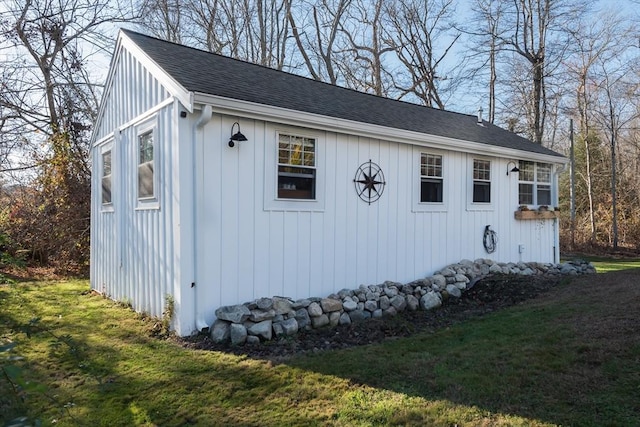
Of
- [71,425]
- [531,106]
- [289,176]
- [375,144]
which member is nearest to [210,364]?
[71,425]

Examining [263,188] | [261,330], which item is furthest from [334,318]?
[263,188]

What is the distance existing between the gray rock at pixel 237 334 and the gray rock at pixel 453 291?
3668 mm

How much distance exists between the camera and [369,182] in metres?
6.88

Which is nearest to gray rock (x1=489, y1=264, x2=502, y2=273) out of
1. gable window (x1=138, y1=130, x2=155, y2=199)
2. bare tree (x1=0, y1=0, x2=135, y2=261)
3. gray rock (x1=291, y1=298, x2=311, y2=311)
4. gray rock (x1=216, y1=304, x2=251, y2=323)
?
gray rock (x1=291, y1=298, x2=311, y2=311)

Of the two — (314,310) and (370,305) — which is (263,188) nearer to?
(314,310)

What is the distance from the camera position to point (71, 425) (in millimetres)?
3123

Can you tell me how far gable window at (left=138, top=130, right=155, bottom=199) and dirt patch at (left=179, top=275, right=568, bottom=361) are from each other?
232cm

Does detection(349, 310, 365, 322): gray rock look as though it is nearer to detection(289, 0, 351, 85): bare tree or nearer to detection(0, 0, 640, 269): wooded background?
detection(0, 0, 640, 269): wooded background

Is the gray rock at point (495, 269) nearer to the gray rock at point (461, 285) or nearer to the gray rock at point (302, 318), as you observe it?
the gray rock at point (461, 285)

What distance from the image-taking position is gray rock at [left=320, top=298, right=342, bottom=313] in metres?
5.56

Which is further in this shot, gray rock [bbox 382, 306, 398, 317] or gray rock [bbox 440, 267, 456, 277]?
gray rock [bbox 440, 267, 456, 277]

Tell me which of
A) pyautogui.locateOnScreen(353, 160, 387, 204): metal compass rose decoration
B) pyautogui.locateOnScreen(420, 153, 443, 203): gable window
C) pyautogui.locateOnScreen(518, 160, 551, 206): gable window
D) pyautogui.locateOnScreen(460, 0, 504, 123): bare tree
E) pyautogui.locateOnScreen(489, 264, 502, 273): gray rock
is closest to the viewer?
pyautogui.locateOnScreen(353, 160, 387, 204): metal compass rose decoration

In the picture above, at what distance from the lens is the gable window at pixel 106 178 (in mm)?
7880

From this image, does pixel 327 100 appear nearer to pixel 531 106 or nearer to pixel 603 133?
pixel 531 106
